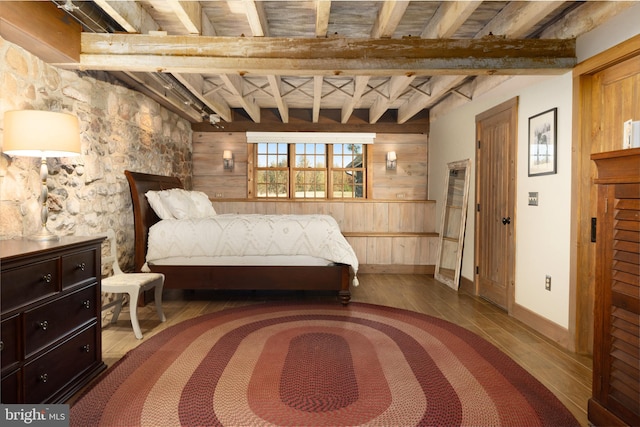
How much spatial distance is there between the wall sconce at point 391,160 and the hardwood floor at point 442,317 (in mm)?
1901

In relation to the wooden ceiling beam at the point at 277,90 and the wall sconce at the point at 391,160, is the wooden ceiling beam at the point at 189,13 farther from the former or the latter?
the wall sconce at the point at 391,160

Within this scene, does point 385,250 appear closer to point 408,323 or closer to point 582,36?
point 408,323

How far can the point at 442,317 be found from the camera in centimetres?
369

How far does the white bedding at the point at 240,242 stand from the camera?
3.97 metres

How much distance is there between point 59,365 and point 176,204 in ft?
7.91

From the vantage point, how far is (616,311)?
1.77m

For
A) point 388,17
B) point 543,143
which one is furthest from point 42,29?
point 543,143

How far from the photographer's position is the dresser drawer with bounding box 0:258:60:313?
1754 millimetres

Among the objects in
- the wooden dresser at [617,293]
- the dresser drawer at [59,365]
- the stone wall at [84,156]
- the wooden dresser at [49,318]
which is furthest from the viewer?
the stone wall at [84,156]

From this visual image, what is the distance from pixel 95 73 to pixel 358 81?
2.53 metres

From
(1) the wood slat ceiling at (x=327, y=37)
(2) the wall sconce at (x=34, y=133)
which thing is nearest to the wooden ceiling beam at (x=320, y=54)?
(1) the wood slat ceiling at (x=327, y=37)

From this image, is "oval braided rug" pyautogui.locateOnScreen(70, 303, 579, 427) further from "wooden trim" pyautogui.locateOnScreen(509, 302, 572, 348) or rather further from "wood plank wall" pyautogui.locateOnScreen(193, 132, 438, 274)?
"wood plank wall" pyautogui.locateOnScreen(193, 132, 438, 274)

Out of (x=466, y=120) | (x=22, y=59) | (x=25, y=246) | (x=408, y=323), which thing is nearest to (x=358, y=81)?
(x=466, y=120)

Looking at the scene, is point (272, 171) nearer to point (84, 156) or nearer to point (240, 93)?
point (240, 93)
